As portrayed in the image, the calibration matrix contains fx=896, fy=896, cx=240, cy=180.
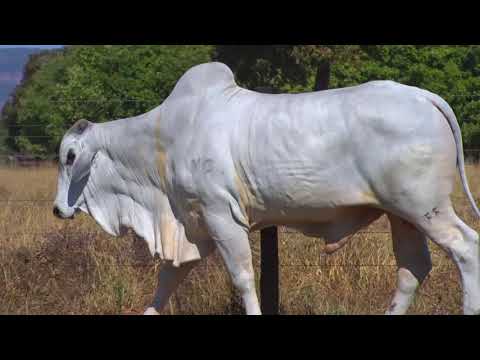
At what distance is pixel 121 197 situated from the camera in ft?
20.1

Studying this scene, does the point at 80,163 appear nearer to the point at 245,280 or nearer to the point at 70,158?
the point at 70,158

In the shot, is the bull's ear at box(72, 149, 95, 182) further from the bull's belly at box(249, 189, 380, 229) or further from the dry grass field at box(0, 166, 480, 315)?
the dry grass field at box(0, 166, 480, 315)

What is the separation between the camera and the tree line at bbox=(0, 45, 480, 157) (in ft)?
50.9

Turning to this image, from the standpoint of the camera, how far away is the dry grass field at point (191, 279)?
7227mm

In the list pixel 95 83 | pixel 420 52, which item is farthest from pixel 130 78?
pixel 420 52

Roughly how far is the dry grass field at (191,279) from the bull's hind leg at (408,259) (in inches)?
53.2

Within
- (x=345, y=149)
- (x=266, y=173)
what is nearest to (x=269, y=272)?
(x=266, y=173)

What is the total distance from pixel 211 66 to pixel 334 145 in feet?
3.85

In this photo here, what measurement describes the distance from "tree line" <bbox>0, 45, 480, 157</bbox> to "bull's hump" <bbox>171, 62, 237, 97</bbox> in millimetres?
8484

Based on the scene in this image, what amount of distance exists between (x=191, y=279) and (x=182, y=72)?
1622 cm

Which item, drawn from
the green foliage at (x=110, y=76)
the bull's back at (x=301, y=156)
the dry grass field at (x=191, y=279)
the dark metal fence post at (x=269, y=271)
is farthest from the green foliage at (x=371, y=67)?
the bull's back at (x=301, y=156)

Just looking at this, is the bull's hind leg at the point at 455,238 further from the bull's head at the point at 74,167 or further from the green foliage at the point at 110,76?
the green foliage at the point at 110,76

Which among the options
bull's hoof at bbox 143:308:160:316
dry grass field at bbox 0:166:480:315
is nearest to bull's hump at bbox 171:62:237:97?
bull's hoof at bbox 143:308:160:316

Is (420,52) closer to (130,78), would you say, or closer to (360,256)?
(130,78)
